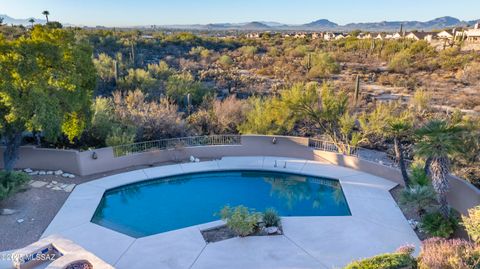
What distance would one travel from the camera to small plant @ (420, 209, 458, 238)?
28.9 feet

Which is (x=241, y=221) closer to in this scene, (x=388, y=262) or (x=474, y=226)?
(x=388, y=262)

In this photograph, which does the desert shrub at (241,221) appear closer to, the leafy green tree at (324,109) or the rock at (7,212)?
the rock at (7,212)

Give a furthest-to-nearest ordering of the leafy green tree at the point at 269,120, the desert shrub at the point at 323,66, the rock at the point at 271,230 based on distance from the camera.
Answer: the desert shrub at the point at 323,66 → the leafy green tree at the point at 269,120 → the rock at the point at 271,230

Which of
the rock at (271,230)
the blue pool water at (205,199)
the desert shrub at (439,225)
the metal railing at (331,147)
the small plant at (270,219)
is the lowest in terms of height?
the blue pool water at (205,199)

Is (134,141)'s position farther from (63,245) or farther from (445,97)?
(445,97)

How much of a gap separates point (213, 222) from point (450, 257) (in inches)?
230

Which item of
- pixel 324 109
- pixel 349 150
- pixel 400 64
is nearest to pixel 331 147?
pixel 349 150

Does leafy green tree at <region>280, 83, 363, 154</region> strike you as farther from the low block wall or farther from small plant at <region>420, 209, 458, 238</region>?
small plant at <region>420, 209, 458, 238</region>

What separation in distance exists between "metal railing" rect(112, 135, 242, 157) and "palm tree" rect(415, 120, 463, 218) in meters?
7.67

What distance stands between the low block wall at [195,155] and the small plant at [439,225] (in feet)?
5.35

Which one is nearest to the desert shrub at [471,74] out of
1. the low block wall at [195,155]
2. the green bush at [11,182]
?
the low block wall at [195,155]

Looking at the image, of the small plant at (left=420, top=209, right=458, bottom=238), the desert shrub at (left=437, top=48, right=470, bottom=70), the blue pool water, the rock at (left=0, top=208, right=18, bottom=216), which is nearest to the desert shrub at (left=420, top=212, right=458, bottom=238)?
the small plant at (left=420, top=209, right=458, bottom=238)

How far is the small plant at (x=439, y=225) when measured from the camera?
8820mm


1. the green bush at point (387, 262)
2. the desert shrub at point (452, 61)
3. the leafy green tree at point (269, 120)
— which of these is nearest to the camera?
the green bush at point (387, 262)
